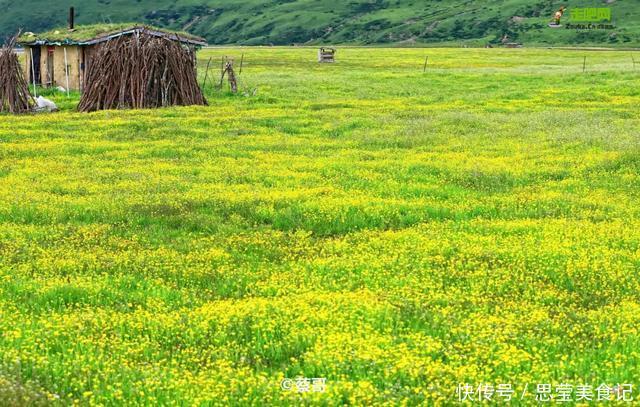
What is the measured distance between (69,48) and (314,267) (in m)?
42.7

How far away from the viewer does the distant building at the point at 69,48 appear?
155ft

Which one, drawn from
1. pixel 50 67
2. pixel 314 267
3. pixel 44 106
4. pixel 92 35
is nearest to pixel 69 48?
pixel 50 67

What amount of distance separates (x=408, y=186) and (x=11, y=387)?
1196 centimetres

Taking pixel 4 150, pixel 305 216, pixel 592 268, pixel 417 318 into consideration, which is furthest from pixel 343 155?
pixel 417 318

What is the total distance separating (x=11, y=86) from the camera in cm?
3578

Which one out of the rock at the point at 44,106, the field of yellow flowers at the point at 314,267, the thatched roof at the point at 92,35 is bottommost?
the field of yellow flowers at the point at 314,267

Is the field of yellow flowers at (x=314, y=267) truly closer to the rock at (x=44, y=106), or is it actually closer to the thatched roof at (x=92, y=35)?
the rock at (x=44, y=106)

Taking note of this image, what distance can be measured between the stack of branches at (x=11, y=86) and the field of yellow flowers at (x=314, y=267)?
12117 mm

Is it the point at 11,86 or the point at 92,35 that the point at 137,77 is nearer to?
the point at 11,86

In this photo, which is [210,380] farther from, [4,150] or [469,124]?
[469,124]

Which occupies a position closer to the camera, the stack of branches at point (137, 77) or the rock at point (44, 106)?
the rock at point (44, 106)

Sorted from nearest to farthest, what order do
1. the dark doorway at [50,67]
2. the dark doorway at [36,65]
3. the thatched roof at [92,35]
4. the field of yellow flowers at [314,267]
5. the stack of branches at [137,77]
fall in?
the field of yellow flowers at [314,267]
the stack of branches at [137,77]
the thatched roof at [92,35]
the dark doorway at [50,67]
the dark doorway at [36,65]

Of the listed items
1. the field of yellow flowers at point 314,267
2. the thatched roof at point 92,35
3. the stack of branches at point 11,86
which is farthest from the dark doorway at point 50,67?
the field of yellow flowers at point 314,267

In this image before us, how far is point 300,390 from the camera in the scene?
7277 mm
